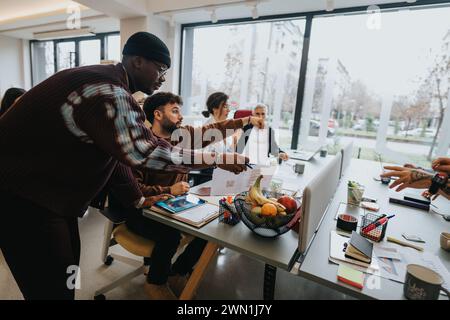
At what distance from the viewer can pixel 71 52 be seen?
590 cm

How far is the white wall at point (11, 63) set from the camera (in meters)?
6.37

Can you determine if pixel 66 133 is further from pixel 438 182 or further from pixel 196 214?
pixel 438 182

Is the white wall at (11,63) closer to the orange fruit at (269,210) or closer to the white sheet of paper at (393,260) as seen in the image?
the orange fruit at (269,210)

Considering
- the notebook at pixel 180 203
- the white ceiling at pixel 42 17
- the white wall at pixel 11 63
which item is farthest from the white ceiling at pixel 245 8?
the white wall at pixel 11 63

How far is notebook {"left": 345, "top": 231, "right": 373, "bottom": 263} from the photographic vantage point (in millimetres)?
1021

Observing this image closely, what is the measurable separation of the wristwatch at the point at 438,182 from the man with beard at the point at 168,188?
1.20 metres

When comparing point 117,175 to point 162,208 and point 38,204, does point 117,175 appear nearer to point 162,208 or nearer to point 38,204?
point 162,208

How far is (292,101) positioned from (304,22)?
1014 millimetres

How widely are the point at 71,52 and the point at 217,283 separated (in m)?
6.15

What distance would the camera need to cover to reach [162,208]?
1.35m

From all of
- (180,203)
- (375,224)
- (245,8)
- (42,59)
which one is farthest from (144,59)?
(42,59)
